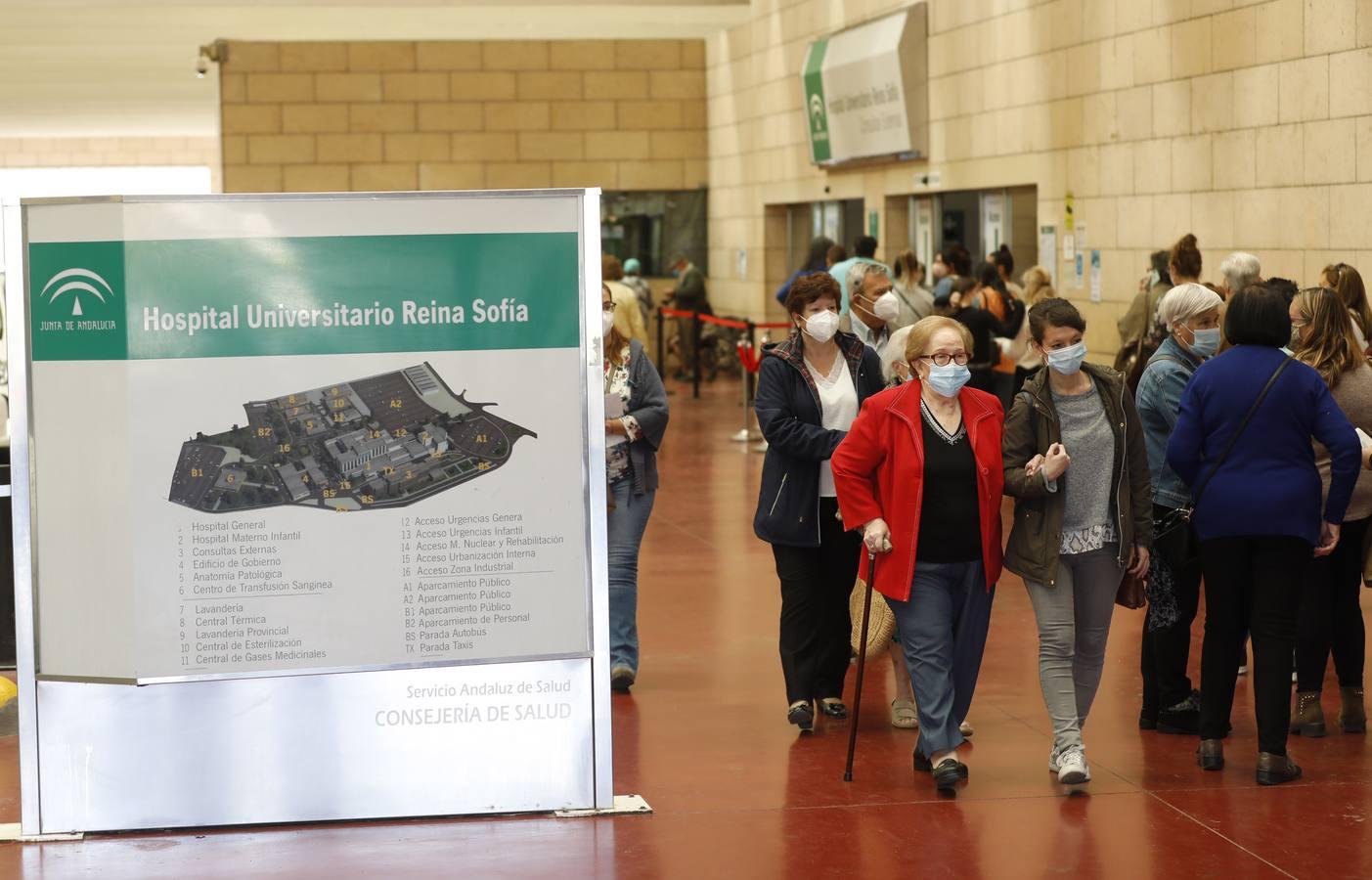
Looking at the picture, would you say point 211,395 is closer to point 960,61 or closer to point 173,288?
point 173,288

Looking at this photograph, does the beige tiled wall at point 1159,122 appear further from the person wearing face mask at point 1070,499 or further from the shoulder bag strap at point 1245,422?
the person wearing face mask at point 1070,499

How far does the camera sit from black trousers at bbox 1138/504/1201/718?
607cm

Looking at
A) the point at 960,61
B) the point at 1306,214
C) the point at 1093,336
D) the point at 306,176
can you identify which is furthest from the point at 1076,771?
the point at 306,176

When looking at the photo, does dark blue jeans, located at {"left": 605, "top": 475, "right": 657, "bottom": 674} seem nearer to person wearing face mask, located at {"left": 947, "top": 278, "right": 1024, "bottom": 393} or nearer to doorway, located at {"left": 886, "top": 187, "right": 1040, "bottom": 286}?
person wearing face mask, located at {"left": 947, "top": 278, "right": 1024, "bottom": 393}

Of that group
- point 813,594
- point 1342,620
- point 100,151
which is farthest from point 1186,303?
point 100,151

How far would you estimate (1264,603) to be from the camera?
5375 millimetres

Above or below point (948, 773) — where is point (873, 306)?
above

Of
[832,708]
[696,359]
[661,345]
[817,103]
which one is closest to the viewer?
[832,708]

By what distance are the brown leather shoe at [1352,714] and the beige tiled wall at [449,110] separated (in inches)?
820

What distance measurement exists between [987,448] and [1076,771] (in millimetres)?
993

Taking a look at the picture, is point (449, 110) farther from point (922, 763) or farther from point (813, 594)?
point (922, 763)

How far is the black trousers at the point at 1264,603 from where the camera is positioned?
5.36 metres

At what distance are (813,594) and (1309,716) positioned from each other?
5.57ft

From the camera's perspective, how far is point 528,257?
504 cm
